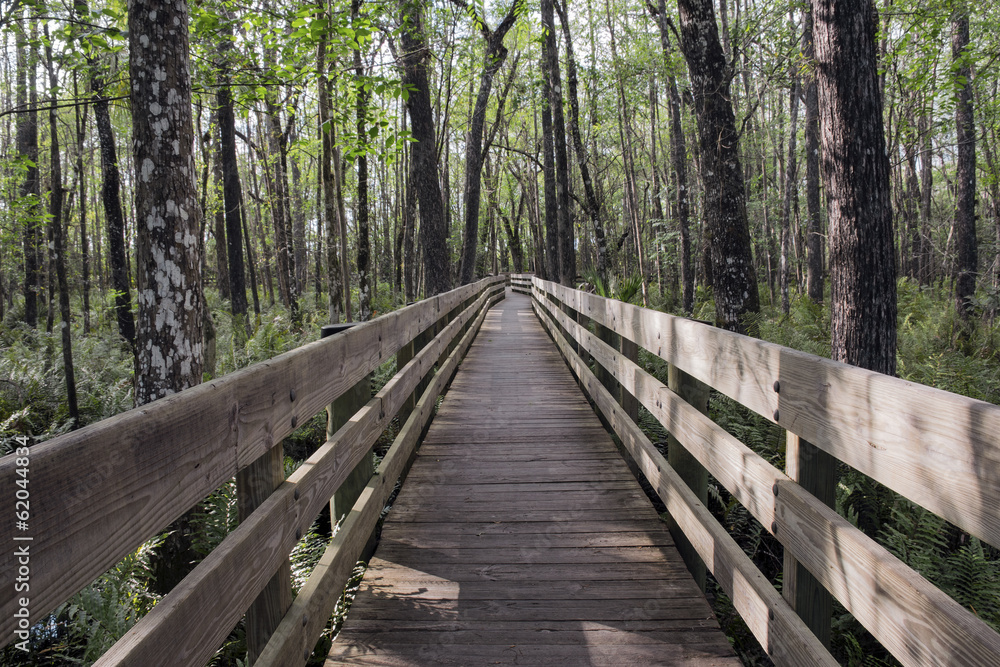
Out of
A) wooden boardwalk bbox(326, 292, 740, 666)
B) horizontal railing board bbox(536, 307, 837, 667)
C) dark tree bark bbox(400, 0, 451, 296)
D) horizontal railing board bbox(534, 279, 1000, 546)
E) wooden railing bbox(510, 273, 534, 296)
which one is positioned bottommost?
wooden boardwalk bbox(326, 292, 740, 666)

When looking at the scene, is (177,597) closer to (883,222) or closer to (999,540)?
(999,540)

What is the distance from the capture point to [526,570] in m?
2.98

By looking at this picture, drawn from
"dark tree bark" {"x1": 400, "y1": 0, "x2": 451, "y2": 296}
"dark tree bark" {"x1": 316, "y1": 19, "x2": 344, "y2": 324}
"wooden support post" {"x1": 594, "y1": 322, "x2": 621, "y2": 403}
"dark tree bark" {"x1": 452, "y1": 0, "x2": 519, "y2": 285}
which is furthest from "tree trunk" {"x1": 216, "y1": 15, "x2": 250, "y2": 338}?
"wooden support post" {"x1": 594, "y1": 322, "x2": 621, "y2": 403}

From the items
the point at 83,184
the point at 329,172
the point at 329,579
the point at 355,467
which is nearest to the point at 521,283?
the point at 83,184

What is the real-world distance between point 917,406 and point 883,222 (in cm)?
422

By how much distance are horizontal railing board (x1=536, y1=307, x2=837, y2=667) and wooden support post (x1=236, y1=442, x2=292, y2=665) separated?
5.63ft

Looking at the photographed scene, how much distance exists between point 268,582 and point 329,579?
20.2 inches

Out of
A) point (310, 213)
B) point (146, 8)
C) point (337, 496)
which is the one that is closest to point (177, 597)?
point (337, 496)

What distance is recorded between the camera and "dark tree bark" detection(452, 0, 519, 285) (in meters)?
13.6

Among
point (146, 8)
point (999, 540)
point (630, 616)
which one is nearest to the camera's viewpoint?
point (999, 540)

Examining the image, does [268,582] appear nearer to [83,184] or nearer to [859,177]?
[859,177]

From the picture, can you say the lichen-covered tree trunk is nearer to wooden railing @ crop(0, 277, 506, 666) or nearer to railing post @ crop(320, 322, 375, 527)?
railing post @ crop(320, 322, 375, 527)

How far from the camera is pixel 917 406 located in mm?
1317

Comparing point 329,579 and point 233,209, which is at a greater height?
point 233,209
